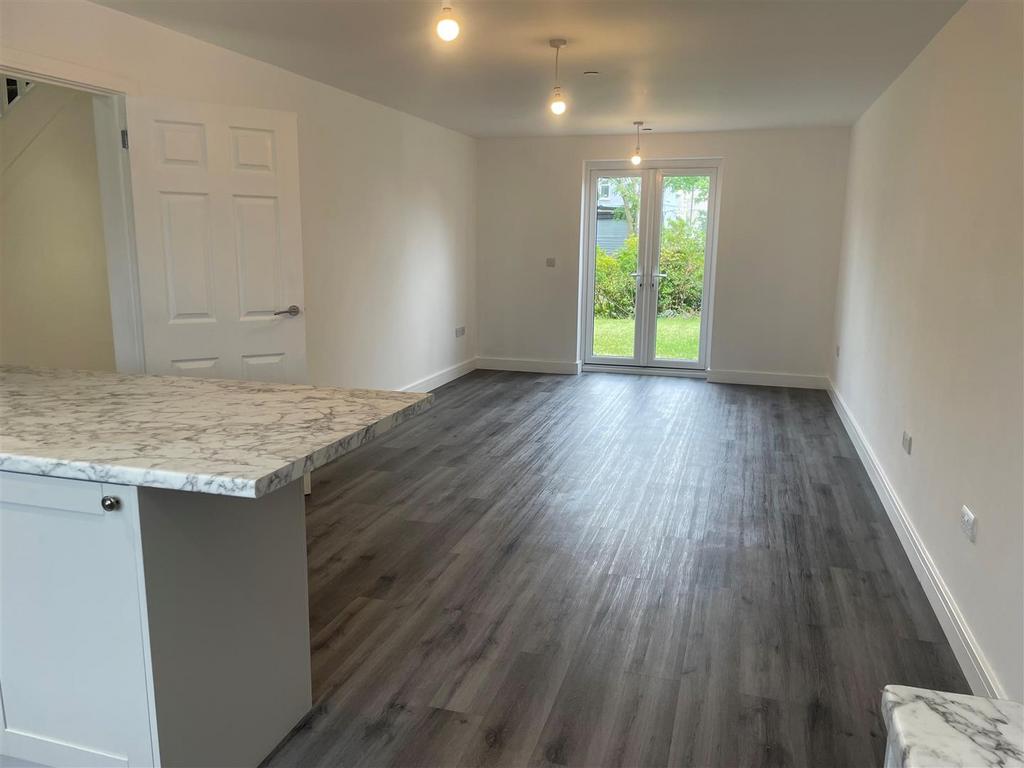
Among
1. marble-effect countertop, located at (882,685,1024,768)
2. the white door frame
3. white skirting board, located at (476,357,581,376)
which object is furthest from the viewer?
white skirting board, located at (476,357,581,376)

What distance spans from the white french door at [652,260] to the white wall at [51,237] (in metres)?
4.64

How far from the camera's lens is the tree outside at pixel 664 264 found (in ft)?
23.9

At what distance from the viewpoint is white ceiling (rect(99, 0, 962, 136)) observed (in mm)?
3127

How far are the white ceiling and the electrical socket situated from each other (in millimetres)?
2083

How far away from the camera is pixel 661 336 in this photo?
7.61 meters

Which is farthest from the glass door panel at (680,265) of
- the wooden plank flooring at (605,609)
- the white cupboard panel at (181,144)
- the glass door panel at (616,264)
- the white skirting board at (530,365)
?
the white cupboard panel at (181,144)

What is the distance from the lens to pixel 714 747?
202cm

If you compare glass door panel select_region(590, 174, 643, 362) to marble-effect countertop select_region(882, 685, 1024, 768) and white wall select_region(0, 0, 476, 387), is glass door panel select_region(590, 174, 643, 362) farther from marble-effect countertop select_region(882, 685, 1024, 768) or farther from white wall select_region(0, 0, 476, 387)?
marble-effect countertop select_region(882, 685, 1024, 768)

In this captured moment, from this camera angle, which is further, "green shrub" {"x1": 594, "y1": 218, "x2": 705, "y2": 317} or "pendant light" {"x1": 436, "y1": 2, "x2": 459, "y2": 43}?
"green shrub" {"x1": 594, "y1": 218, "x2": 705, "y2": 317}

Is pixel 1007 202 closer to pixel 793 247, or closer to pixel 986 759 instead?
pixel 986 759

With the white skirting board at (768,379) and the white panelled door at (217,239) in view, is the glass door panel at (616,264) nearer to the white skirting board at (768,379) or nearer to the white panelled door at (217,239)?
the white skirting board at (768,379)

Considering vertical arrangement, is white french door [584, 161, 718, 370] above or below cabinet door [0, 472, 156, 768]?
above

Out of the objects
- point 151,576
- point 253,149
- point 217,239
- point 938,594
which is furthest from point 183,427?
point 938,594

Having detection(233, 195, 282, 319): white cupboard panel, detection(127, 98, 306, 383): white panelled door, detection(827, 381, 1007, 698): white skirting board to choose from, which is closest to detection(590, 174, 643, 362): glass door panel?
detection(827, 381, 1007, 698): white skirting board
